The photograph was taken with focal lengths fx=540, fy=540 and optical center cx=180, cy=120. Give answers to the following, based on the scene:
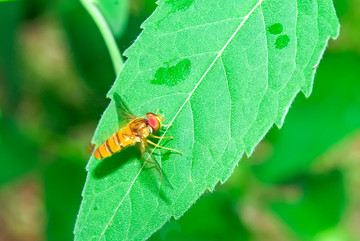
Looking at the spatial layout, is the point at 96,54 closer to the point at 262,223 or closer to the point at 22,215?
the point at 22,215

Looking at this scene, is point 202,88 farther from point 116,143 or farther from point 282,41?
point 116,143

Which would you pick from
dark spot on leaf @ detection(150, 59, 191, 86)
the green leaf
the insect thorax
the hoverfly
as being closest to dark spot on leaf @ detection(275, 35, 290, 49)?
the green leaf

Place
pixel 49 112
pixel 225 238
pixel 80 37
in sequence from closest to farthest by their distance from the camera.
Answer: pixel 225 238, pixel 80 37, pixel 49 112

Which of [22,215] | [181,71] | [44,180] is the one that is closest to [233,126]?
[181,71]

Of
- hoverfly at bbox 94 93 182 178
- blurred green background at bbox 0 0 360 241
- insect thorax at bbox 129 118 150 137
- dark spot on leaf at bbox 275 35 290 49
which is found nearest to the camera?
dark spot on leaf at bbox 275 35 290 49

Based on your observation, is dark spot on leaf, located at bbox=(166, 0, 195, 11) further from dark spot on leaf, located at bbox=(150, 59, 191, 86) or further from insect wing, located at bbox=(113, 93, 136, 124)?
insect wing, located at bbox=(113, 93, 136, 124)

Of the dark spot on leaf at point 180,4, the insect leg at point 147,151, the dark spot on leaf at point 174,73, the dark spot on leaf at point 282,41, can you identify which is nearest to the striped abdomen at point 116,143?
the insect leg at point 147,151

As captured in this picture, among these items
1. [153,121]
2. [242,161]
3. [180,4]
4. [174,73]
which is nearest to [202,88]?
[174,73]
